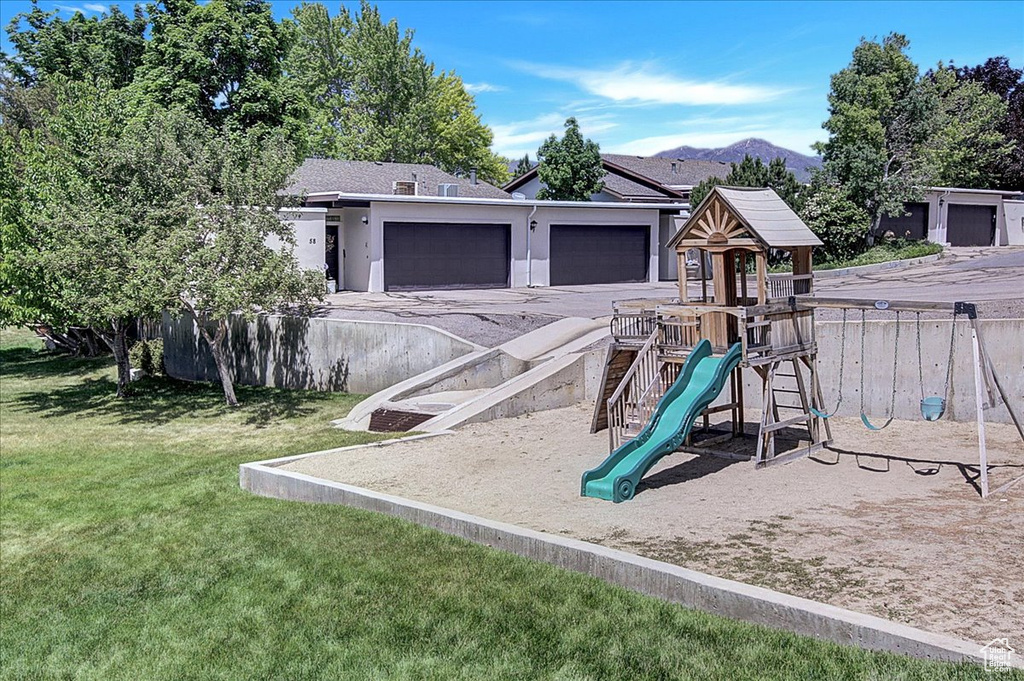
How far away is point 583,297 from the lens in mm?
29047

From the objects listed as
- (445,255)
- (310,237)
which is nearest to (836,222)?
(445,255)

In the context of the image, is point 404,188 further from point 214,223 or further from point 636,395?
point 636,395

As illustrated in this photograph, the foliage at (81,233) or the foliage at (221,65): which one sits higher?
the foliage at (221,65)

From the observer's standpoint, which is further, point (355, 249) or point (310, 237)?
point (355, 249)

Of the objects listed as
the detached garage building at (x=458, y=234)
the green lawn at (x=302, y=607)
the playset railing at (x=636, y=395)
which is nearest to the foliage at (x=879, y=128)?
the detached garage building at (x=458, y=234)

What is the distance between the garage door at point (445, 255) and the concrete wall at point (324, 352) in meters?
8.05

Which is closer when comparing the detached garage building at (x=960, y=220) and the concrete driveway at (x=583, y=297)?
the concrete driveway at (x=583, y=297)

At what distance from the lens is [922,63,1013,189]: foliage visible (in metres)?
45.6

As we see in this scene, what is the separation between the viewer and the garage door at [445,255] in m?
31.1

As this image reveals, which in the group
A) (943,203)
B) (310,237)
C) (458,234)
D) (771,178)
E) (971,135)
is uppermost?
(971,135)

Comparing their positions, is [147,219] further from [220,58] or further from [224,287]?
[220,58]

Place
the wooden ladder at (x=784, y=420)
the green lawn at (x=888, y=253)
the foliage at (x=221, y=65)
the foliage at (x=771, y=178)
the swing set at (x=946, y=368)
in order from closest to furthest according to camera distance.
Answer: the swing set at (x=946, y=368)
the wooden ladder at (x=784, y=420)
the foliage at (x=221, y=65)
the green lawn at (x=888, y=253)
the foliage at (x=771, y=178)

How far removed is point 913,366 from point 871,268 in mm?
19176

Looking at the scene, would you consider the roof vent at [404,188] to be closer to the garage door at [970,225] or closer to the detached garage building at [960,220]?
the detached garage building at [960,220]
